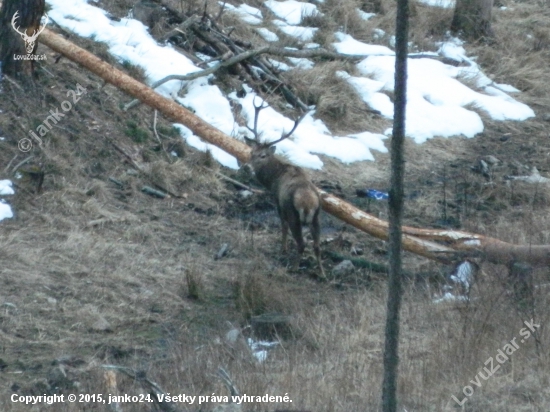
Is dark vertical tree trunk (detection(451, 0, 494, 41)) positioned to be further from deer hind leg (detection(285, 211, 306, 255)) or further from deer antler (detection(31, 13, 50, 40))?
deer hind leg (detection(285, 211, 306, 255))

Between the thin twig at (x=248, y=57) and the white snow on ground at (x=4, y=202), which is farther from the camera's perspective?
the thin twig at (x=248, y=57)

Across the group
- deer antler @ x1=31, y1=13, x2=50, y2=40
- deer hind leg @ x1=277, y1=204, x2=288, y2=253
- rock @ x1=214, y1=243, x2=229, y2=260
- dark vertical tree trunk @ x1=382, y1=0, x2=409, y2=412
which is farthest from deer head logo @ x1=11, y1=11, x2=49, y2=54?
dark vertical tree trunk @ x1=382, y1=0, x2=409, y2=412

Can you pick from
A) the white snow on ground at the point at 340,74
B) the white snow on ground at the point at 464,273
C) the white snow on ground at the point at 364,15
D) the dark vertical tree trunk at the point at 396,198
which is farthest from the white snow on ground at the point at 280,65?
the dark vertical tree trunk at the point at 396,198

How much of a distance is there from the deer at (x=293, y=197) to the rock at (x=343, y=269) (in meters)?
0.14

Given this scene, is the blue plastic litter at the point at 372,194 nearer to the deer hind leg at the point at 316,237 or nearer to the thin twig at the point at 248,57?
the deer hind leg at the point at 316,237

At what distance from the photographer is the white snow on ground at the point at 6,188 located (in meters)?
8.75

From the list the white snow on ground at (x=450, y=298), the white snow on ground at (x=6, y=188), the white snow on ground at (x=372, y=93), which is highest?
the white snow on ground at (x=372, y=93)

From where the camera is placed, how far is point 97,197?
9.29 m

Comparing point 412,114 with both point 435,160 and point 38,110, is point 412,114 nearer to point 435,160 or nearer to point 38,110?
point 435,160

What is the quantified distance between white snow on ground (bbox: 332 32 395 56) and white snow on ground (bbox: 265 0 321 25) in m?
0.70

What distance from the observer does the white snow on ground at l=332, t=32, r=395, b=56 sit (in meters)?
15.0

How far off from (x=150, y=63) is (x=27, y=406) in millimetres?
7483

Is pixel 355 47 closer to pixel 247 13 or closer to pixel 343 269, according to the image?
pixel 247 13

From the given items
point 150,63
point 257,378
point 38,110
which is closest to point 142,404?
point 257,378
